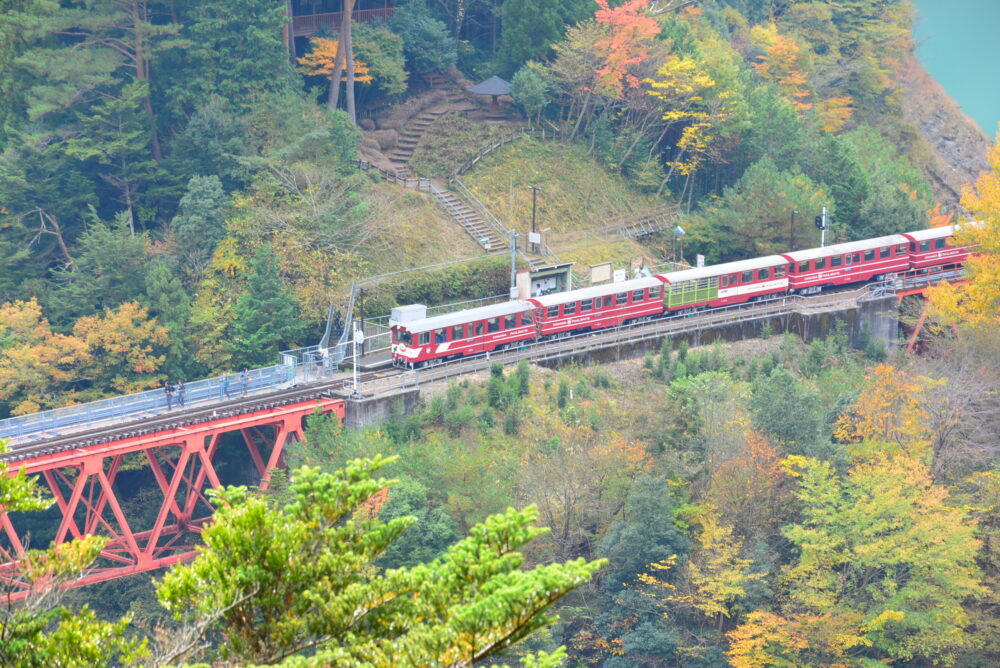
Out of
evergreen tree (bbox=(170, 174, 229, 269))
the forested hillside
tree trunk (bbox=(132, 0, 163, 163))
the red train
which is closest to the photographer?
the forested hillside

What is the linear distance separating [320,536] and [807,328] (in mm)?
40015

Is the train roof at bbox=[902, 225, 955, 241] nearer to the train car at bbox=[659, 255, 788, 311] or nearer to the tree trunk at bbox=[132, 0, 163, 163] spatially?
the train car at bbox=[659, 255, 788, 311]

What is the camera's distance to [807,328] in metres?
51.7

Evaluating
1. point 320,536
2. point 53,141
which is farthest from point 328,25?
point 320,536

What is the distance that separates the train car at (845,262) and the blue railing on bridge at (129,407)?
78.3 ft

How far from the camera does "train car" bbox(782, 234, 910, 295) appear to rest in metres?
53.0

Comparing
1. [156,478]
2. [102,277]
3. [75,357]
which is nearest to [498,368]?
[156,478]

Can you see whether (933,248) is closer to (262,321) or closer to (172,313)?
(262,321)

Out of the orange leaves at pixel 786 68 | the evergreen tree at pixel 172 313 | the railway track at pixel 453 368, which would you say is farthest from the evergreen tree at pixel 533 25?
the evergreen tree at pixel 172 313

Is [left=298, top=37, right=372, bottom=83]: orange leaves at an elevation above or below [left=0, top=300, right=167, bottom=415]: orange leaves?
above

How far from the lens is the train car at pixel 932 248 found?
55.2 metres

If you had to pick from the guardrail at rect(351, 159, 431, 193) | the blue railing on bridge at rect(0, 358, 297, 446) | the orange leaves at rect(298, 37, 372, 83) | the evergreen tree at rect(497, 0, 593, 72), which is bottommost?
the blue railing on bridge at rect(0, 358, 297, 446)

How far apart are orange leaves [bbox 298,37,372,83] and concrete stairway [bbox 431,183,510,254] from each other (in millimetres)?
6811

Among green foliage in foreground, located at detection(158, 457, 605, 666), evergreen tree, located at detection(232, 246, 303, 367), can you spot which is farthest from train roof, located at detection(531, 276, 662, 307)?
green foliage in foreground, located at detection(158, 457, 605, 666)
